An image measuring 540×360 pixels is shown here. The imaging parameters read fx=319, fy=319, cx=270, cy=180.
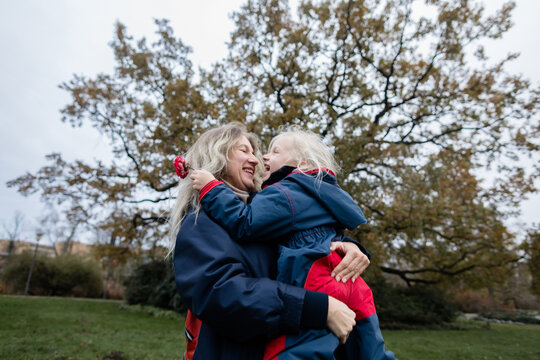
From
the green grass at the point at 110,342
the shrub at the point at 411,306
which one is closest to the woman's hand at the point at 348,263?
the green grass at the point at 110,342

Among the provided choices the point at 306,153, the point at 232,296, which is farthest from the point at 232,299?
the point at 306,153

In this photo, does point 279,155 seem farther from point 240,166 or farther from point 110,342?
point 110,342

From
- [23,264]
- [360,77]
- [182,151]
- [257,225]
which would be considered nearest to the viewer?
[257,225]

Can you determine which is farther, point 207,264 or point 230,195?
point 230,195

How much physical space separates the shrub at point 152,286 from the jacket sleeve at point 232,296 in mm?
14527

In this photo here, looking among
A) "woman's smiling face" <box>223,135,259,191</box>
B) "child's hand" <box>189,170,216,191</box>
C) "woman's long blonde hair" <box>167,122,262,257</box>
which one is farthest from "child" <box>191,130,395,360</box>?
"woman's smiling face" <box>223,135,259,191</box>

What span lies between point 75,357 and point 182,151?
5314mm

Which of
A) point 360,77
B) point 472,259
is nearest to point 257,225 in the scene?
point 360,77

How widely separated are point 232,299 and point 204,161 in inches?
35.0

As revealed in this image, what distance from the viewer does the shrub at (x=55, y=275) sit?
850 inches

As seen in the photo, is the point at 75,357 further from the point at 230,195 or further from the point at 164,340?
the point at 230,195

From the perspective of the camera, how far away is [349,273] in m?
1.55

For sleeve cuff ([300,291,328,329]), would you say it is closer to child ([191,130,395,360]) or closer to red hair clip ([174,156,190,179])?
child ([191,130,395,360])

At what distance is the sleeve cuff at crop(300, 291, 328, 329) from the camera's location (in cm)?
130
